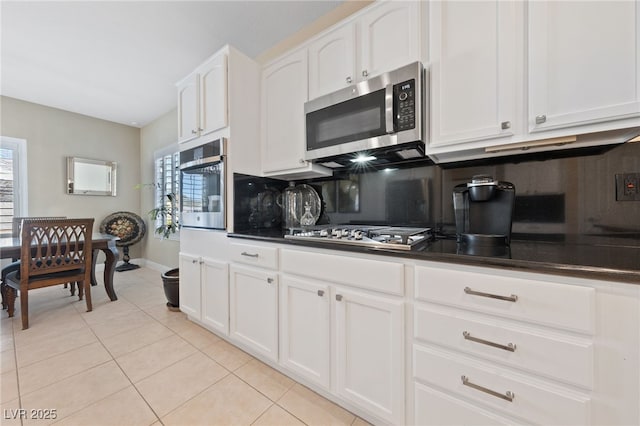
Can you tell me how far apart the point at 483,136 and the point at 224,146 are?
5.52 feet

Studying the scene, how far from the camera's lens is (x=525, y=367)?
33.0 inches

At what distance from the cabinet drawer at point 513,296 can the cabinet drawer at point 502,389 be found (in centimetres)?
22

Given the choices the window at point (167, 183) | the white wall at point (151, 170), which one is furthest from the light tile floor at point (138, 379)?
the window at point (167, 183)

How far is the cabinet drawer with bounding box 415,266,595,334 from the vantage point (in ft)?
2.52

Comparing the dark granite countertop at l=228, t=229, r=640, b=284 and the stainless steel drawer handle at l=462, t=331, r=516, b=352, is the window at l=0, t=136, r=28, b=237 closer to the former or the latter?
the dark granite countertop at l=228, t=229, r=640, b=284

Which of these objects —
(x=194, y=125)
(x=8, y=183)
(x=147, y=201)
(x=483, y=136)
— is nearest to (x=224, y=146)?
(x=194, y=125)

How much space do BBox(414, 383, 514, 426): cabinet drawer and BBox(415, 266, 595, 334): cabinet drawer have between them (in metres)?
0.39

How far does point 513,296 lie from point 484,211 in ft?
1.78

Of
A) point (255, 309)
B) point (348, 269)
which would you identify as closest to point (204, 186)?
point (255, 309)

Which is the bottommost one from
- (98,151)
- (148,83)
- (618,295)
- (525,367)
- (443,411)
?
(443,411)

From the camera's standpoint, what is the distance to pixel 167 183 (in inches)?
162

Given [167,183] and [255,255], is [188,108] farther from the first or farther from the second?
[167,183]

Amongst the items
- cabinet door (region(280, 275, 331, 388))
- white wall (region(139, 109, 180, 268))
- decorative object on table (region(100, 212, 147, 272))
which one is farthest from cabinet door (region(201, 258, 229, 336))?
decorative object on table (region(100, 212, 147, 272))

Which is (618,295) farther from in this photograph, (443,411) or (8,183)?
(8,183)
